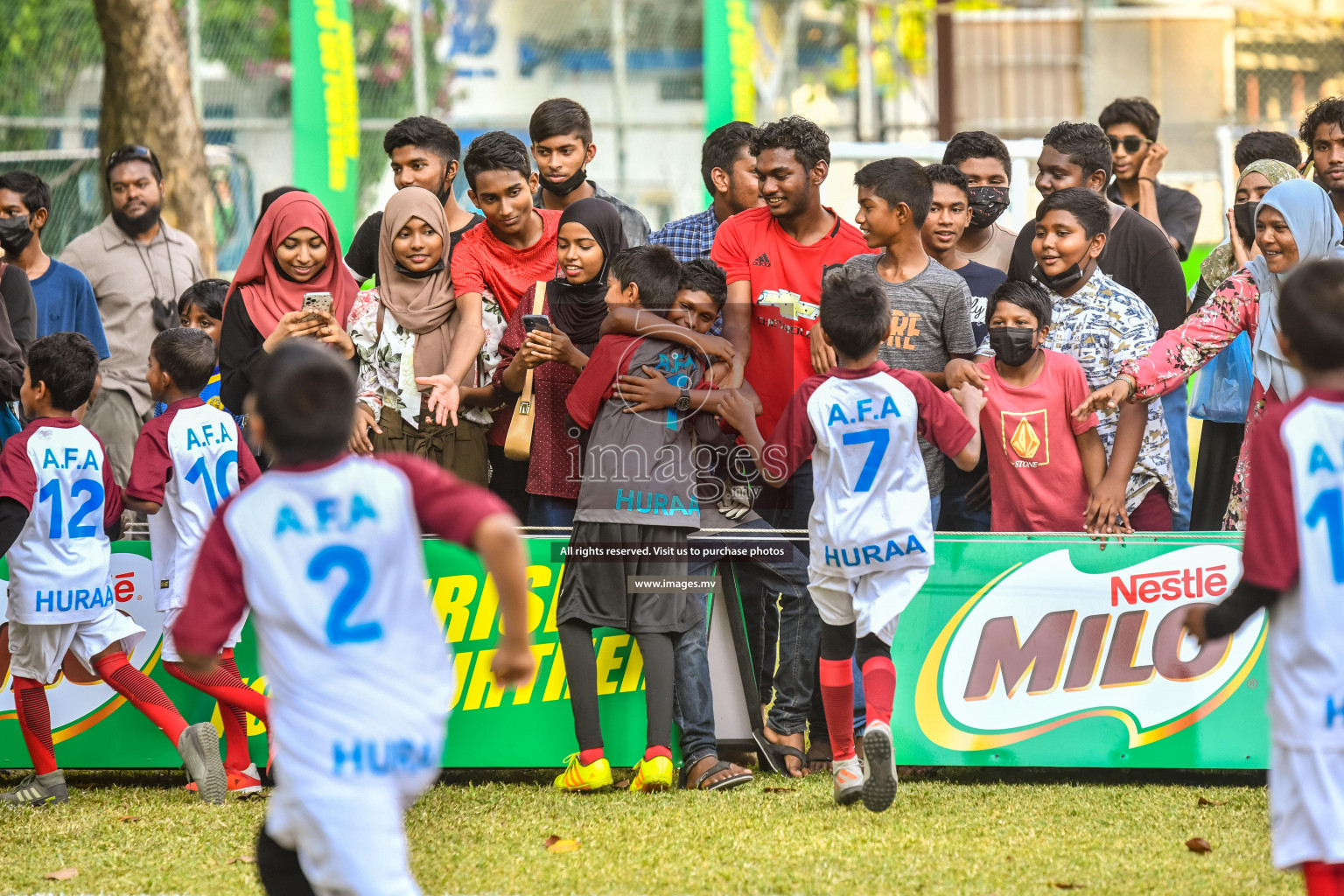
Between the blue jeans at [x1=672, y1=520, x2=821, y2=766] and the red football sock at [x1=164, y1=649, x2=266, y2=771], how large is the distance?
1577mm

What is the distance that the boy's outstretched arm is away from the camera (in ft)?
9.86

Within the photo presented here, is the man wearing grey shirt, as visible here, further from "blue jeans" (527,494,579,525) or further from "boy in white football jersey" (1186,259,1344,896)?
"boy in white football jersey" (1186,259,1344,896)

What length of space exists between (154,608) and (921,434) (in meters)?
3.09

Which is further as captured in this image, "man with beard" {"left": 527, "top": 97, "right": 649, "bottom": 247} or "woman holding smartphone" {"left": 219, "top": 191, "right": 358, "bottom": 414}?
"man with beard" {"left": 527, "top": 97, "right": 649, "bottom": 247}

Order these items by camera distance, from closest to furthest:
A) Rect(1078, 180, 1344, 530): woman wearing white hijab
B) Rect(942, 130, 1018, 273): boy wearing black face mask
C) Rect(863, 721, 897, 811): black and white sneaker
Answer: Rect(863, 721, 897, 811): black and white sneaker
Rect(1078, 180, 1344, 530): woman wearing white hijab
Rect(942, 130, 1018, 273): boy wearing black face mask

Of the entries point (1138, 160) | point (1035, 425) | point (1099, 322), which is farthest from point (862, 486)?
point (1138, 160)

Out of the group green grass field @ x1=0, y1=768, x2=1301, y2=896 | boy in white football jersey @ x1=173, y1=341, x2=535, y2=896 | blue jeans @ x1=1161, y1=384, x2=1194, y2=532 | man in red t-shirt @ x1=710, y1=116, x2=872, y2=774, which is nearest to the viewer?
boy in white football jersey @ x1=173, y1=341, x2=535, y2=896

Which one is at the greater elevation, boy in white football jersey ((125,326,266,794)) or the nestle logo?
→ boy in white football jersey ((125,326,266,794))

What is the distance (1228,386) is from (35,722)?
16.5 feet

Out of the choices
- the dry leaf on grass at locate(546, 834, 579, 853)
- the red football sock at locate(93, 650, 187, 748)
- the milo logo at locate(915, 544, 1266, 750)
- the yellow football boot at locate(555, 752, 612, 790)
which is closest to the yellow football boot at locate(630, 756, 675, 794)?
the yellow football boot at locate(555, 752, 612, 790)

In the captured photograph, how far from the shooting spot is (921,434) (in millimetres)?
4973

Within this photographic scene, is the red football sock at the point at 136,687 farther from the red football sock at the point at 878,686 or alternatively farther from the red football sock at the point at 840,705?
the red football sock at the point at 878,686

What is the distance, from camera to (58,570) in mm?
5375

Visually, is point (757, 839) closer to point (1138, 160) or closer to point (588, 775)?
point (588, 775)
